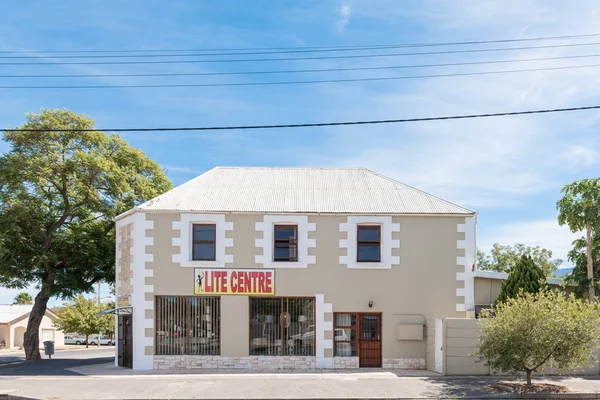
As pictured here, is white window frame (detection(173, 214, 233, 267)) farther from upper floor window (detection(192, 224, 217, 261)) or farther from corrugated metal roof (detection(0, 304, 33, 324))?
corrugated metal roof (detection(0, 304, 33, 324))

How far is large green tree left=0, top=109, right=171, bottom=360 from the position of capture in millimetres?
24750

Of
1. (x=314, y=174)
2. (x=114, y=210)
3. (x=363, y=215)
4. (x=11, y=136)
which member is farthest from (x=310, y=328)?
(x=11, y=136)

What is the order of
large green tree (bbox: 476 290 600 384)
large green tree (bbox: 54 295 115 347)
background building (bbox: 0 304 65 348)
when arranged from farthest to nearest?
background building (bbox: 0 304 65 348) → large green tree (bbox: 54 295 115 347) → large green tree (bbox: 476 290 600 384)

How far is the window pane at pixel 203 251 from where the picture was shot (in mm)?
20562

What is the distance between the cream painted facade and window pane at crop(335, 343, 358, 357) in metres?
0.24

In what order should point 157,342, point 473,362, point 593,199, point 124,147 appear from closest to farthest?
1. point 473,362
2. point 157,342
3. point 593,199
4. point 124,147

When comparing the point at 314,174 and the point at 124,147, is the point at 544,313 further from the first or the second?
the point at 124,147

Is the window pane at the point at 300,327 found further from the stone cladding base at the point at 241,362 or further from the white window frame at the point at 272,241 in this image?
the white window frame at the point at 272,241

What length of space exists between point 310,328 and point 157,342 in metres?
5.24

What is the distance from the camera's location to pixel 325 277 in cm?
2042

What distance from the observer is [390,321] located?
20266 mm

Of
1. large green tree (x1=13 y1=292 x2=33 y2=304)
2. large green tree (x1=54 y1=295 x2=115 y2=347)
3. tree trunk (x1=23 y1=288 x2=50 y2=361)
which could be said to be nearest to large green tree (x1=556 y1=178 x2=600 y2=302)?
Result: tree trunk (x1=23 y1=288 x2=50 y2=361)

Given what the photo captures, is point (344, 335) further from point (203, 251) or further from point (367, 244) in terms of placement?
point (203, 251)

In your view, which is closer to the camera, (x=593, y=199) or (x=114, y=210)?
(x=593, y=199)
